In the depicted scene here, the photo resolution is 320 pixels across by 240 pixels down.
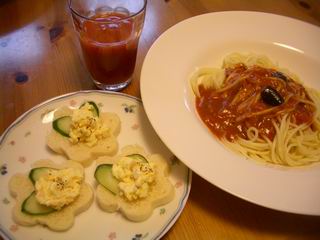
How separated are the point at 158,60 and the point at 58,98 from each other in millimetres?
787

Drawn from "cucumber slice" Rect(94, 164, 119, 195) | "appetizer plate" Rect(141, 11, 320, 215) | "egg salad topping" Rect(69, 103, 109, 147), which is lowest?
"cucumber slice" Rect(94, 164, 119, 195)

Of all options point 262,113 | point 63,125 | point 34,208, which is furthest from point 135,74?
point 34,208

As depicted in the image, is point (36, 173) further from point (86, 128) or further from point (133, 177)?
point (133, 177)

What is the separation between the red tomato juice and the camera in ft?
7.64

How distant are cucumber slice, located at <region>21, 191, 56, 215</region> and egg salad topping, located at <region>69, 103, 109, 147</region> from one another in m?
0.46

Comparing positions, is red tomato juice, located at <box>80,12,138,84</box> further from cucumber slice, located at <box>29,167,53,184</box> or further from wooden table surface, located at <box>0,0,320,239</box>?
cucumber slice, located at <box>29,167,53,184</box>

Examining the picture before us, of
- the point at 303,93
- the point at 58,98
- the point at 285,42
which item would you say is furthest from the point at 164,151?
the point at 285,42

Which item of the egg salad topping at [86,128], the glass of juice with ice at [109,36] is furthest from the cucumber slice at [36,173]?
the glass of juice with ice at [109,36]

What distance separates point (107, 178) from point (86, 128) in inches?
14.7

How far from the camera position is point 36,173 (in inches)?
76.5

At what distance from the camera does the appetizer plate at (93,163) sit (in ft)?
5.90

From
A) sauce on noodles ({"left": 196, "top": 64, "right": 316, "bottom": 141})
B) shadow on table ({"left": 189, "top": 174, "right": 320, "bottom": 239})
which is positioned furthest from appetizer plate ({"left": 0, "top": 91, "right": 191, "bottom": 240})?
sauce on noodles ({"left": 196, "top": 64, "right": 316, "bottom": 141})

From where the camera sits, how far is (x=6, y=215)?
5.94ft

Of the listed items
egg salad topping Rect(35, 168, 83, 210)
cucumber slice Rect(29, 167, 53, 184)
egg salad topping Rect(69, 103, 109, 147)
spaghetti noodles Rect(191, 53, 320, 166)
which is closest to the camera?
egg salad topping Rect(35, 168, 83, 210)
